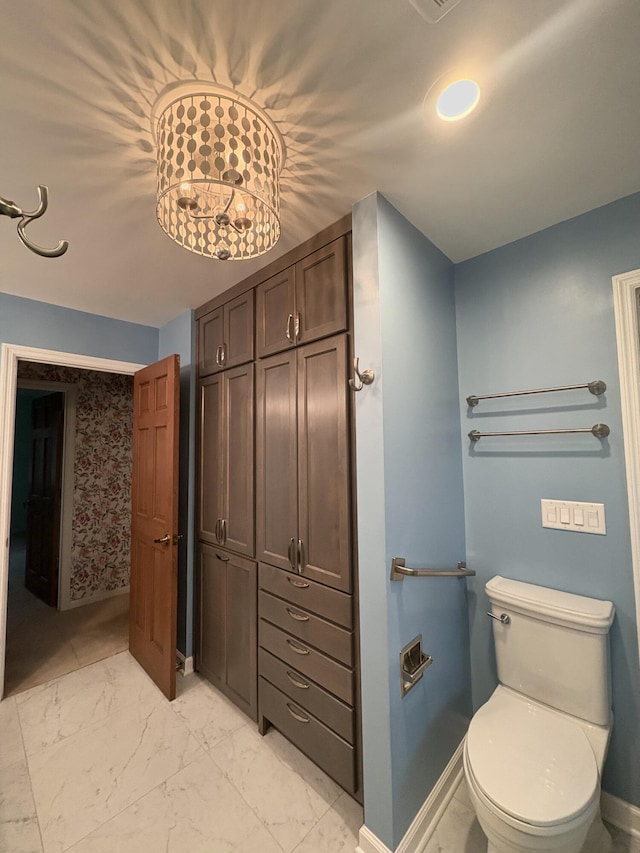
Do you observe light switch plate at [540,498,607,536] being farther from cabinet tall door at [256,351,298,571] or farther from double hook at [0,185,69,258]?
double hook at [0,185,69,258]

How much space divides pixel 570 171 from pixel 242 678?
276 centimetres

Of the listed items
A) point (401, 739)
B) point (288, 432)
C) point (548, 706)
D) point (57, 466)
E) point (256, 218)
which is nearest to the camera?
point (256, 218)

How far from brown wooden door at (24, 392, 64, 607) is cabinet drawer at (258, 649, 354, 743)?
2832 millimetres

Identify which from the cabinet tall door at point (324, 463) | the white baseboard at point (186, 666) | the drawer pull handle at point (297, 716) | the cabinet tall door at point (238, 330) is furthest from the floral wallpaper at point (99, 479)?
the cabinet tall door at point (324, 463)

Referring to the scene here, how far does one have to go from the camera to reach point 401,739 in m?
1.26

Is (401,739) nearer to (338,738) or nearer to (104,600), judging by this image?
(338,738)

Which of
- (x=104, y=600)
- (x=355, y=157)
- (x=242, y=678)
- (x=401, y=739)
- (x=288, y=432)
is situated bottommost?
(x=104, y=600)

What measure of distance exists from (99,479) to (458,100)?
4137 mm

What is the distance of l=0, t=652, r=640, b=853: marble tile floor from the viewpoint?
1.32 meters

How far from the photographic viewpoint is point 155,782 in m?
1.56

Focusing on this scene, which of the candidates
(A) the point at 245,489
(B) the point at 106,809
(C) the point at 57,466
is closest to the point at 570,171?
(A) the point at 245,489

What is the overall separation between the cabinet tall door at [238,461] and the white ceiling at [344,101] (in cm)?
84

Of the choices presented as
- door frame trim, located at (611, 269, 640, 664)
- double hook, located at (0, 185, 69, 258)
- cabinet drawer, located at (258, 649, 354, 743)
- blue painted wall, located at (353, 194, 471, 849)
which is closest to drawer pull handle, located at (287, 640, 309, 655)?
cabinet drawer, located at (258, 649, 354, 743)

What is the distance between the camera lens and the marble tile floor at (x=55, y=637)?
236cm
